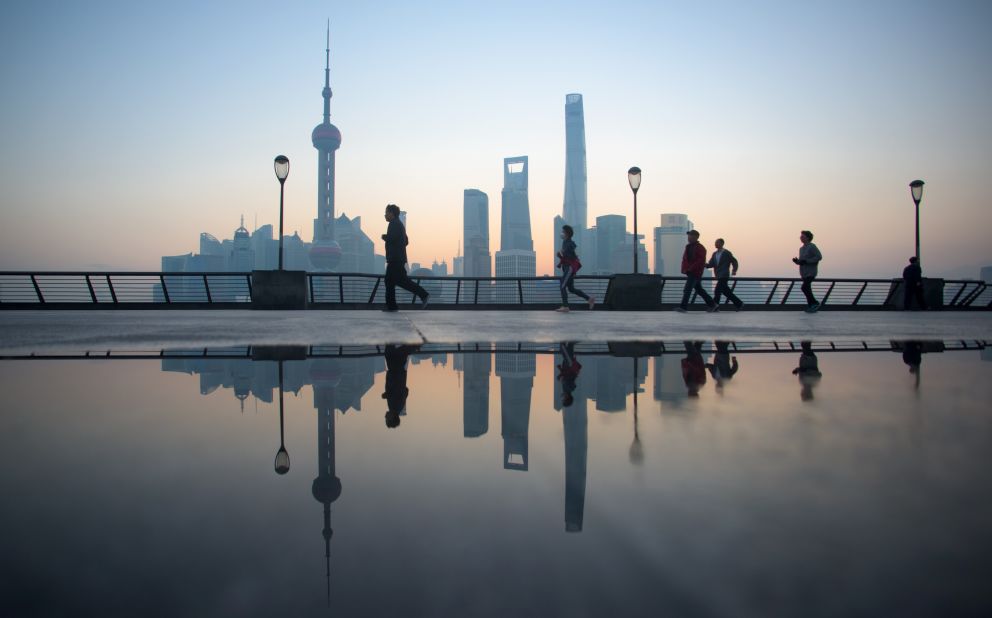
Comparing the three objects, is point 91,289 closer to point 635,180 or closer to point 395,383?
point 635,180

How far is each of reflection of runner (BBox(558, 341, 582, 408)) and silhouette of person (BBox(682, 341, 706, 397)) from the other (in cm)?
53

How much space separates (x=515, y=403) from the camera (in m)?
2.31

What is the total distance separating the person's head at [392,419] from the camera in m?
1.86

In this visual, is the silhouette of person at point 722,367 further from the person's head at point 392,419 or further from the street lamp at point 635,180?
the street lamp at point 635,180

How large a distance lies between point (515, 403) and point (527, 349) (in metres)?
2.28

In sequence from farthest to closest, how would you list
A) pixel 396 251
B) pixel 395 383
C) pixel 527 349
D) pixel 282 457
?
pixel 396 251 < pixel 527 349 < pixel 395 383 < pixel 282 457

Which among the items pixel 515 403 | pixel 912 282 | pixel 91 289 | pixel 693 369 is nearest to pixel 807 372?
pixel 693 369

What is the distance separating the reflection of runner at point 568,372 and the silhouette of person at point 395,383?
0.64 metres

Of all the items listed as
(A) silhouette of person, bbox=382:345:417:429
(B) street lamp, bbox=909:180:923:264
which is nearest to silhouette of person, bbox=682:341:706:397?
(A) silhouette of person, bbox=382:345:417:429

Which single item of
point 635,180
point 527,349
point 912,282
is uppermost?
point 635,180

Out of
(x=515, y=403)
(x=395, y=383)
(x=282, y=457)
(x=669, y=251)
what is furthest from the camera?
(x=669, y=251)

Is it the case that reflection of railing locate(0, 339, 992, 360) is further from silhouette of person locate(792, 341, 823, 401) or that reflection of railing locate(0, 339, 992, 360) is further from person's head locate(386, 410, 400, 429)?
person's head locate(386, 410, 400, 429)

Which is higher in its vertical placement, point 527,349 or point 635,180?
point 635,180

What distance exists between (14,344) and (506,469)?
17.7 ft
